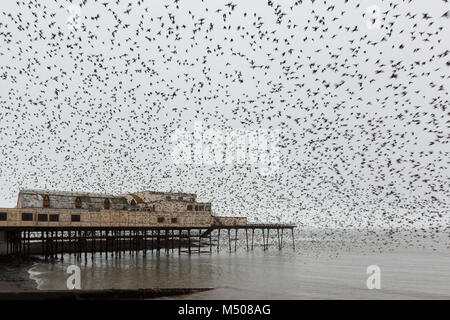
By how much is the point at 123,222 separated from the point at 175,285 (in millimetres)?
18335

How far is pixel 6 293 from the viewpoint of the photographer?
19453 mm

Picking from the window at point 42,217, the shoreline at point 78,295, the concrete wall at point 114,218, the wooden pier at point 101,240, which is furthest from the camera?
the wooden pier at point 101,240

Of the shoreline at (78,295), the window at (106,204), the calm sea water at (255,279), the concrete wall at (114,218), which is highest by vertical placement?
the window at (106,204)

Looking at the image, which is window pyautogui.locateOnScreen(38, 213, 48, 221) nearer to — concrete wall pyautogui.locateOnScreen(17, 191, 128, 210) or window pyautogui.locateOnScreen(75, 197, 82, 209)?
concrete wall pyautogui.locateOnScreen(17, 191, 128, 210)

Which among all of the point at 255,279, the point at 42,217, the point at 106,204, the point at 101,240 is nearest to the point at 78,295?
the point at 255,279

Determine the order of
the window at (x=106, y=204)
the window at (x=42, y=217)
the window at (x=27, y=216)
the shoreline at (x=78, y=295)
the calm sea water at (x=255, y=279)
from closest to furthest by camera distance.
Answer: the shoreline at (x=78, y=295)
the calm sea water at (x=255, y=279)
the window at (x=27, y=216)
the window at (x=42, y=217)
the window at (x=106, y=204)

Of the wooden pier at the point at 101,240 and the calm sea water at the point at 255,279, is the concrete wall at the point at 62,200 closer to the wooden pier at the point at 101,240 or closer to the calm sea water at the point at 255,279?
the wooden pier at the point at 101,240

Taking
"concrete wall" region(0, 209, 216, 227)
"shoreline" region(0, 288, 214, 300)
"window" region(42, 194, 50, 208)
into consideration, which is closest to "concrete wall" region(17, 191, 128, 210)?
"window" region(42, 194, 50, 208)

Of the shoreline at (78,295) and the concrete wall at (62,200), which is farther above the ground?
the concrete wall at (62,200)

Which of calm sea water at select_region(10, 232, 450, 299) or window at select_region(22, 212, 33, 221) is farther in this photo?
window at select_region(22, 212, 33, 221)

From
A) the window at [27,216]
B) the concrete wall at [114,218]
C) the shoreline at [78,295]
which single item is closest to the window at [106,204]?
the concrete wall at [114,218]
